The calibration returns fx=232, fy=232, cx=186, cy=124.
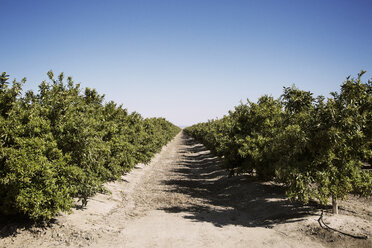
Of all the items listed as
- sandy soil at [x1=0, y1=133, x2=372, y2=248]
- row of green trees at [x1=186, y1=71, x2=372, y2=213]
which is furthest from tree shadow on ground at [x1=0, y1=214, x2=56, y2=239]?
row of green trees at [x1=186, y1=71, x2=372, y2=213]

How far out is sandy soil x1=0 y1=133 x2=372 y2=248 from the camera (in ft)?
33.7

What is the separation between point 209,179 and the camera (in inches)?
1055

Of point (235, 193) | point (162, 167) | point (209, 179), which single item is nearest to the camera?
point (235, 193)

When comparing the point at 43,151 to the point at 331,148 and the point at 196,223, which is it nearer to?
the point at 196,223

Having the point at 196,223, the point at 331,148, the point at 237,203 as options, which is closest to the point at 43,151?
the point at 196,223

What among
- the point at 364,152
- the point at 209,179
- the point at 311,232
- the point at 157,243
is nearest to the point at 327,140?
the point at 364,152

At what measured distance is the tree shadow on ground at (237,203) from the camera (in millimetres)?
13453

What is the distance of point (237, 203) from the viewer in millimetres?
17641

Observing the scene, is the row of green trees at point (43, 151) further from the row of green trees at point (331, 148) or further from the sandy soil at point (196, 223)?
the row of green trees at point (331, 148)

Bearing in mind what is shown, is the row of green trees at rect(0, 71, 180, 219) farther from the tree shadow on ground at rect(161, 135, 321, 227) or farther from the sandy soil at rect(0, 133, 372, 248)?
the tree shadow on ground at rect(161, 135, 321, 227)

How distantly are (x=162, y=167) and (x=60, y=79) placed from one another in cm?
2343

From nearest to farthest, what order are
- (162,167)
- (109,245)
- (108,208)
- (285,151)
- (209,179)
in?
(109,245) < (285,151) < (108,208) < (209,179) < (162,167)

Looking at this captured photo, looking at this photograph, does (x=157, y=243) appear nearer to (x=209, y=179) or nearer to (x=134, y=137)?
(x=134, y=137)

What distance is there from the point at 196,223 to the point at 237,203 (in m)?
5.59
